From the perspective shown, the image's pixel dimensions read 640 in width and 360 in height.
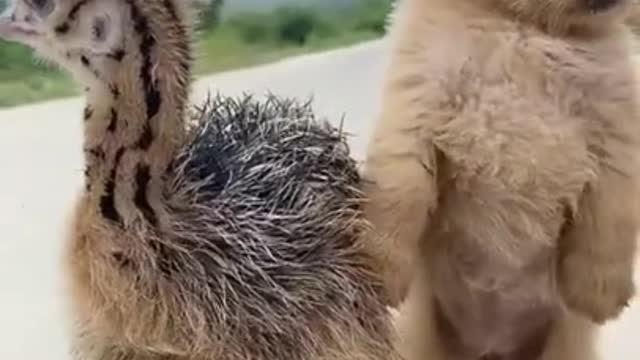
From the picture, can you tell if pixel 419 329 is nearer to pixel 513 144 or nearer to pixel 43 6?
pixel 513 144

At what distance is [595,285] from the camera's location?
2.28 feet

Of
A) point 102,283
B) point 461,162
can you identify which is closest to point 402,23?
point 461,162

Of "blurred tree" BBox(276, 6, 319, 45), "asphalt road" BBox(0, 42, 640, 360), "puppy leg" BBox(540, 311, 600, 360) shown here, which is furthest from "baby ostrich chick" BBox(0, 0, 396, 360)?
"blurred tree" BBox(276, 6, 319, 45)

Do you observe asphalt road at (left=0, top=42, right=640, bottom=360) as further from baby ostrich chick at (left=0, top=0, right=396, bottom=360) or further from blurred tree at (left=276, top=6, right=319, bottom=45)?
baby ostrich chick at (left=0, top=0, right=396, bottom=360)

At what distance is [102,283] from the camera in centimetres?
62

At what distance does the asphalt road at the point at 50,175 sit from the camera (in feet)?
3.21

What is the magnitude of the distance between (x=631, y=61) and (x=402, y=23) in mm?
107

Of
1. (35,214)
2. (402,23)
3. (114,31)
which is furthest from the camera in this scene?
(35,214)

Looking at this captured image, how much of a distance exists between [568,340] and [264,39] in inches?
20.4

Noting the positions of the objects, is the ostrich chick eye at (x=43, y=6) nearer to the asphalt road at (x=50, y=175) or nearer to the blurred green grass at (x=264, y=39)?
the asphalt road at (x=50, y=175)

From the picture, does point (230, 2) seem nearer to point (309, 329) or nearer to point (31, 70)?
point (31, 70)

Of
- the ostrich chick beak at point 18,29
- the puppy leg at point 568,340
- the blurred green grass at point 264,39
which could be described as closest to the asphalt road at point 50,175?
the blurred green grass at point 264,39

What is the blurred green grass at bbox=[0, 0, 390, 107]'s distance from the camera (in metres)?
1.13

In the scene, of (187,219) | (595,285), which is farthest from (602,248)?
(187,219)
